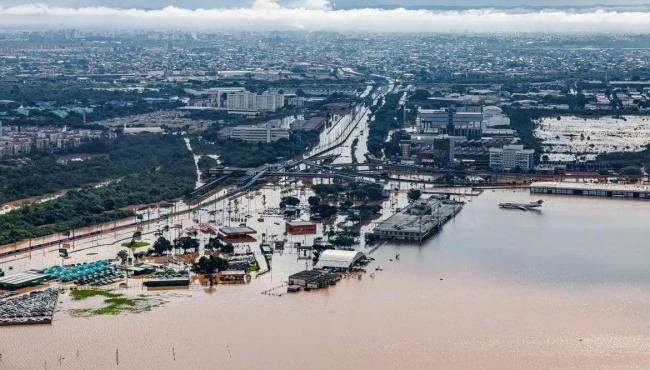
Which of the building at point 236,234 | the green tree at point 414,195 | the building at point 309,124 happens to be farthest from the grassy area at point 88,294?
the building at point 309,124

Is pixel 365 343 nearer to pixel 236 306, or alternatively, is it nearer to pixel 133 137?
pixel 236 306

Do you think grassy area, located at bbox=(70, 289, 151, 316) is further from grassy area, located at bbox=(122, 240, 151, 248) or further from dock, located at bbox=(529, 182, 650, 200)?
dock, located at bbox=(529, 182, 650, 200)

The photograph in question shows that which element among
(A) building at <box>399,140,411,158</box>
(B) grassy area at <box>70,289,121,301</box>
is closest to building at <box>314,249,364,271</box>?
(B) grassy area at <box>70,289,121,301</box>

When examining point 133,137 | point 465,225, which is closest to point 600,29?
point 133,137

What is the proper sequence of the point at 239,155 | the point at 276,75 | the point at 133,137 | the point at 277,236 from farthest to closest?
1. the point at 276,75
2. the point at 133,137
3. the point at 239,155
4. the point at 277,236

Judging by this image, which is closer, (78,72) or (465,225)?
(465,225)

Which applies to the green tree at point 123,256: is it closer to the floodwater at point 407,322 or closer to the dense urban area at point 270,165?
the dense urban area at point 270,165
